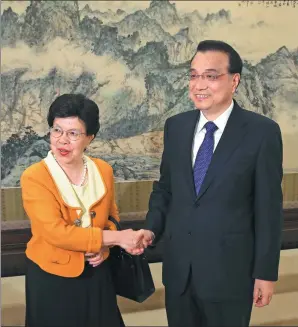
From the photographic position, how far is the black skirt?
72.2 inches

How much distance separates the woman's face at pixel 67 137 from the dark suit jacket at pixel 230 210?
365 millimetres

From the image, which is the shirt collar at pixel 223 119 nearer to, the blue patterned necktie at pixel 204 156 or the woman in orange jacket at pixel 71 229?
the blue patterned necktie at pixel 204 156

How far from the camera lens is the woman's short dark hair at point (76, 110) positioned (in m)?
1.74

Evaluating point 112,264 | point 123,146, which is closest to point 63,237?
point 112,264

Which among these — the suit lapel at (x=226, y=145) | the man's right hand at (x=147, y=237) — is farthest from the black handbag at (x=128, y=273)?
the suit lapel at (x=226, y=145)

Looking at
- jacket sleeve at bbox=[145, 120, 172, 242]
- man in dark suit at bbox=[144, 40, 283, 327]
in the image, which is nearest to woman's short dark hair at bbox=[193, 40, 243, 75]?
man in dark suit at bbox=[144, 40, 283, 327]

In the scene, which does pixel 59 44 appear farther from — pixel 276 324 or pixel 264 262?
pixel 276 324

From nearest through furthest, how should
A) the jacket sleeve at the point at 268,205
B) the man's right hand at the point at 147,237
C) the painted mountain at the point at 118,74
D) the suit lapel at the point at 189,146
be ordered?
the jacket sleeve at the point at 268,205, the suit lapel at the point at 189,146, the man's right hand at the point at 147,237, the painted mountain at the point at 118,74

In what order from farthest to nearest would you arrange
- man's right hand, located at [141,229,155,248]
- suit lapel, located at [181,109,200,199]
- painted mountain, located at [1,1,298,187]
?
1. painted mountain, located at [1,1,298,187]
2. man's right hand, located at [141,229,155,248]
3. suit lapel, located at [181,109,200,199]

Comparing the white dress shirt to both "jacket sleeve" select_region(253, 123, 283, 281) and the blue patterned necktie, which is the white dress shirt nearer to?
the blue patterned necktie

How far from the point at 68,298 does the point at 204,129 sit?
84cm

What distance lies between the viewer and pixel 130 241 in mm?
1803

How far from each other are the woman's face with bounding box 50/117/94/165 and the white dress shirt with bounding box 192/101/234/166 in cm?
42

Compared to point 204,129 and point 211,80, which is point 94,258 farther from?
point 211,80
